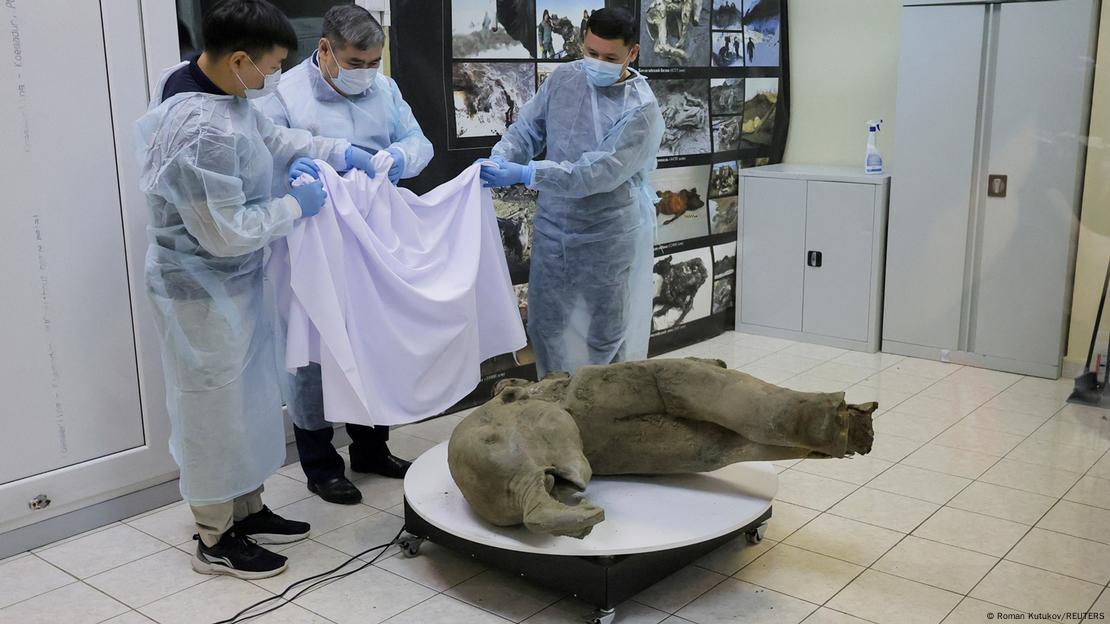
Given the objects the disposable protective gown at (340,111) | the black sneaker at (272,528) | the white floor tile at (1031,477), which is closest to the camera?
the black sneaker at (272,528)

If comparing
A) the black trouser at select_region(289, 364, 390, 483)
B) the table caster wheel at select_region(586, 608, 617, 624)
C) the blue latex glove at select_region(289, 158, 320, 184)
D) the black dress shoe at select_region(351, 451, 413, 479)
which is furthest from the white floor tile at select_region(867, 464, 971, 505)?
the blue latex glove at select_region(289, 158, 320, 184)

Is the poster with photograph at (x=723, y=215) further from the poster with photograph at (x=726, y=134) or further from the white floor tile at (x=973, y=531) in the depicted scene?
the white floor tile at (x=973, y=531)

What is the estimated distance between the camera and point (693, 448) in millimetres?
2871

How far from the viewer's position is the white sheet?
2998 mm

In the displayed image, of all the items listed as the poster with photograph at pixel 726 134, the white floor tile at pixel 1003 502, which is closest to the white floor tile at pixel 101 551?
the white floor tile at pixel 1003 502

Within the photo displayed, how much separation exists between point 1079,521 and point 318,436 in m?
2.58

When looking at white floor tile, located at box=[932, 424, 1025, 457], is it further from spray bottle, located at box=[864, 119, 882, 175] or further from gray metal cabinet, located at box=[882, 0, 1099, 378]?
spray bottle, located at box=[864, 119, 882, 175]

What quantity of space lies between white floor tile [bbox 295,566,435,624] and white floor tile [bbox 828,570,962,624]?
118 cm

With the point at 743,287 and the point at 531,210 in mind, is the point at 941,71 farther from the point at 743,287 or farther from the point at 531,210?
the point at 531,210

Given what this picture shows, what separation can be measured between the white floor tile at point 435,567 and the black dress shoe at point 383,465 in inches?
23.8

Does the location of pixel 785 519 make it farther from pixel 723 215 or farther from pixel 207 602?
pixel 723 215

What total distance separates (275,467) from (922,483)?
225cm

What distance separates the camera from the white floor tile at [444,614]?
2.69m

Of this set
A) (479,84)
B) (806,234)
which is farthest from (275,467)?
(806,234)
